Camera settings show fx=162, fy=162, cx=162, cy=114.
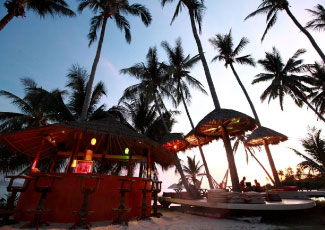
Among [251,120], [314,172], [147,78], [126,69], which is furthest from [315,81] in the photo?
[126,69]

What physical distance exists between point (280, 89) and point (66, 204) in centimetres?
1879

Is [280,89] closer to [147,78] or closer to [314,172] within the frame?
[314,172]

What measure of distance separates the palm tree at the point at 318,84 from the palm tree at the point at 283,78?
3.05 feet

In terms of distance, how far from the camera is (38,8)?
10.9 metres

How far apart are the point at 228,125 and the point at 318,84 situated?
14559 mm

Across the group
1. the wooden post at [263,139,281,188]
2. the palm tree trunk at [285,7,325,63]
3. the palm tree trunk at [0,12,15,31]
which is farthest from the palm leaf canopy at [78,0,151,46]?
the wooden post at [263,139,281,188]

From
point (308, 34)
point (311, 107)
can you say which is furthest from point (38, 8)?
point (311, 107)

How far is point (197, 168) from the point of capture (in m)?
27.3

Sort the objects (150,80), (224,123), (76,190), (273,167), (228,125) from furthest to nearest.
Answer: (150,80)
(273,167)
(228,125)
(224,123)
(76,190)

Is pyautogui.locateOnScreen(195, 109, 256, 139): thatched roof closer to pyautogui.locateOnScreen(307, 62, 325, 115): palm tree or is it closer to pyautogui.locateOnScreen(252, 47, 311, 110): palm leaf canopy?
pyautogui.locateOnScreen(252, 47, 311, 110): palm leaf canopy

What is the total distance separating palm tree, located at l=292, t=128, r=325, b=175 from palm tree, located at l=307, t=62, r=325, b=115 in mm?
5469

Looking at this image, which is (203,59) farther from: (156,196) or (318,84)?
(318,84)

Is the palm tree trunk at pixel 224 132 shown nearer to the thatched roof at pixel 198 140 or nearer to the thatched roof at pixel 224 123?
the thatched roof at pixel 224 123

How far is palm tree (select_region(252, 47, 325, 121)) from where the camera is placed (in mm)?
15273
